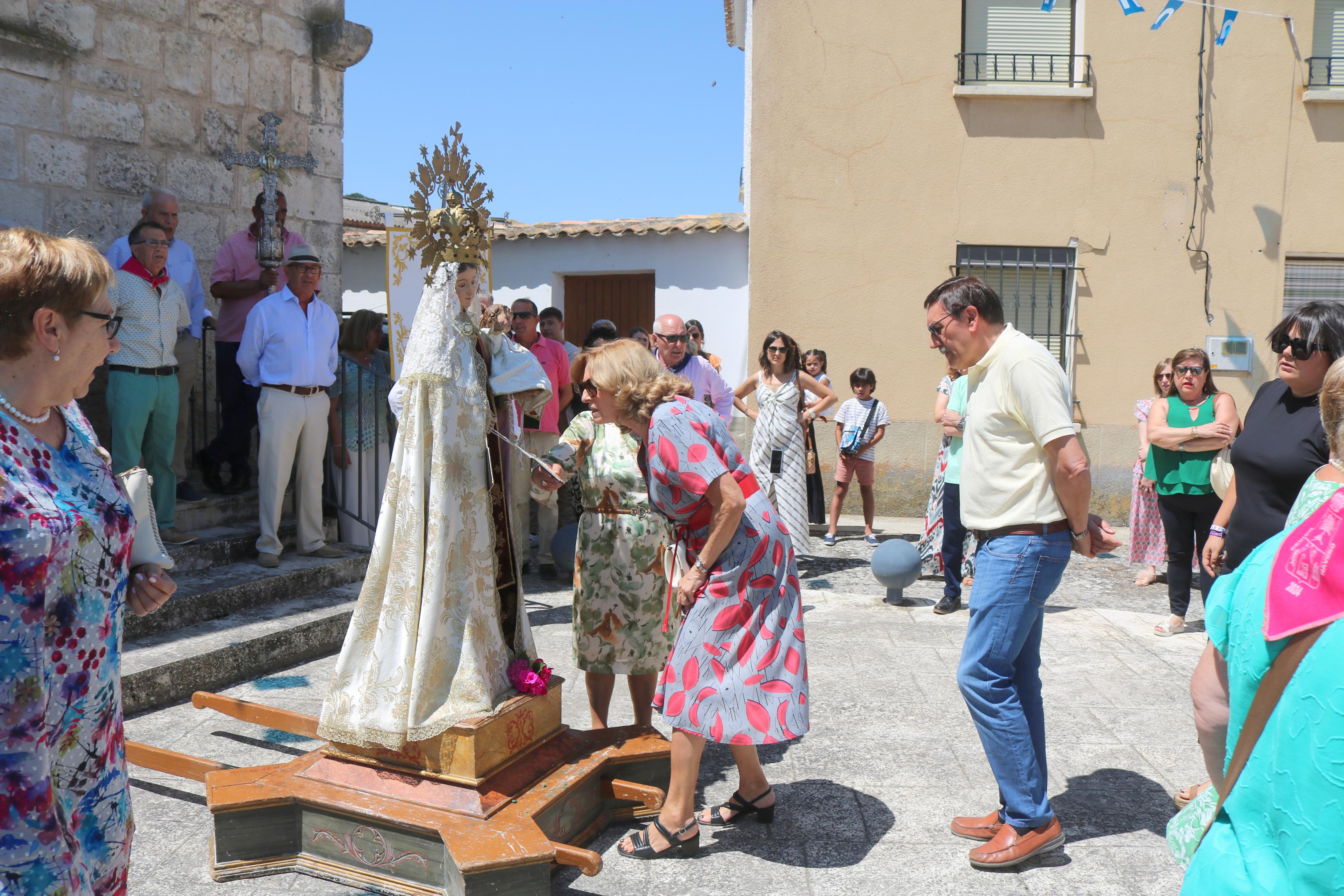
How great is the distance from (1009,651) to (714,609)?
0.91m

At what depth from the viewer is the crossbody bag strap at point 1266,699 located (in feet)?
5.28

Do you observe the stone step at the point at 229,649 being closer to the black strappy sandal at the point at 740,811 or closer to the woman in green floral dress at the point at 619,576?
the woman in green floral dress at the point at 619,576

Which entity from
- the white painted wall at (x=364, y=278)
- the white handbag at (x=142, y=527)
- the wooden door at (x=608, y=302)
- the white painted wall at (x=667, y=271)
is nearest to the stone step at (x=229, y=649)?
the white handbag at (x=142, y=527)

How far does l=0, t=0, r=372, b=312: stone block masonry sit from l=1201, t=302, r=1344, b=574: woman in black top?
6.52m

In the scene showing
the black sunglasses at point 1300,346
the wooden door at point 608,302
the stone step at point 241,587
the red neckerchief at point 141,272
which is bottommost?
the stone step at point 241,587

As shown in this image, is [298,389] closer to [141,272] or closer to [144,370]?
[144,370]

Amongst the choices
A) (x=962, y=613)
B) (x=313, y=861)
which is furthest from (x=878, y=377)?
(x=313, y=861)

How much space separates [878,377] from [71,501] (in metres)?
9.61

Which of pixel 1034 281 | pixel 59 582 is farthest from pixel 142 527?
pixel 1034 281

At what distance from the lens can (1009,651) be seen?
3131mm

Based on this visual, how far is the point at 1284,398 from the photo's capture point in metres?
3.83

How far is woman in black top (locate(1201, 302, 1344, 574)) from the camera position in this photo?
3.53 m

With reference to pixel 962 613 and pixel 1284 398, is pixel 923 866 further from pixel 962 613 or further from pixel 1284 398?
pixel 962 613

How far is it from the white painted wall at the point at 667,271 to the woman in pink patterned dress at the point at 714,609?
7928 millimetres
